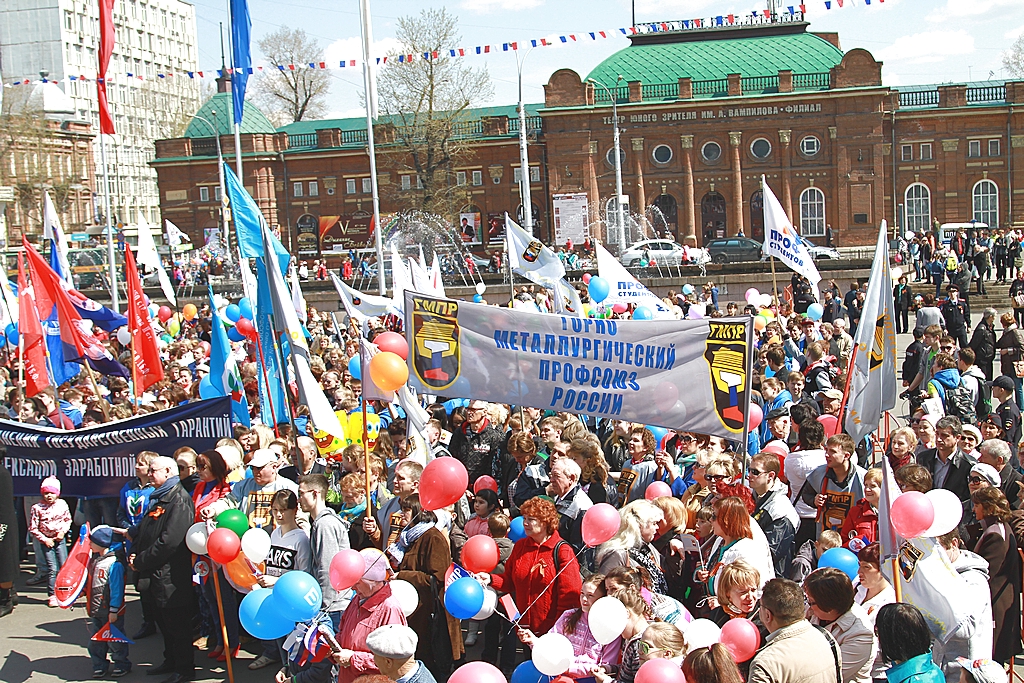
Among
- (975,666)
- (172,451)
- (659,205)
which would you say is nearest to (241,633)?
(172,451)

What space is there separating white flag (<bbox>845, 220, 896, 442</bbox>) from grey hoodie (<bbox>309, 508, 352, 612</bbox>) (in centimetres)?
424

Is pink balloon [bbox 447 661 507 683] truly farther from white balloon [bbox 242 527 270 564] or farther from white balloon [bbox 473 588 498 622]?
white balloon [bbox 242 527 270 564]

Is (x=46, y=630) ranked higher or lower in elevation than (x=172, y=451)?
lower

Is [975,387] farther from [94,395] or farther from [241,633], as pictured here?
[94,395]

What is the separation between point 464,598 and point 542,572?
499mm

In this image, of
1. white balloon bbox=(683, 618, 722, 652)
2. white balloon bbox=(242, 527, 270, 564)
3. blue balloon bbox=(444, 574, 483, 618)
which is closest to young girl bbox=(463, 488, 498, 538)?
blue balloon bbox=(444, 574, 483, 618)

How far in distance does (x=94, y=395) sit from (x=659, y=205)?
39761 millimetres

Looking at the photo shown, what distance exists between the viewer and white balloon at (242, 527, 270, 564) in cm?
665

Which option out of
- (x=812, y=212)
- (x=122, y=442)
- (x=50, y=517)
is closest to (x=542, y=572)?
(x=122, y=442)

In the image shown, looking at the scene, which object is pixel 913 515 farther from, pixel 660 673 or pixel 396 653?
pixel 396 653

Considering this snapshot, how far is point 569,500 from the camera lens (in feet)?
23.5

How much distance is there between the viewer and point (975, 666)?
4895 mm

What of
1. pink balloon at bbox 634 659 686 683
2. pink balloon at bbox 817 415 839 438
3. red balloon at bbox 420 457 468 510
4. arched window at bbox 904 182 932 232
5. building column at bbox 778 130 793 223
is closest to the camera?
pink balloon at bbox 634 659 686 683

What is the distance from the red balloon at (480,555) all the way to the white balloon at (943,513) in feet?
7.95
